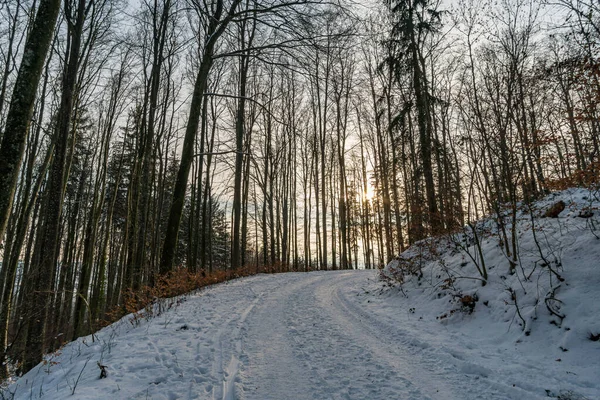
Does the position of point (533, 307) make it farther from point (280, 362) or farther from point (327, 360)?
point (280, 362)

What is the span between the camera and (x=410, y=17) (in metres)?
12.3

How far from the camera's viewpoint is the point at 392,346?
13.7 feet

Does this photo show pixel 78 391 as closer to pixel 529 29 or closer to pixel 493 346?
pixel 493 346

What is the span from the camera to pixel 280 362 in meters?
3.63

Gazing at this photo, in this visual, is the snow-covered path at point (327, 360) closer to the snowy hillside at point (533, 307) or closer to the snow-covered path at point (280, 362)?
the snow-covered path at point (280, 362)

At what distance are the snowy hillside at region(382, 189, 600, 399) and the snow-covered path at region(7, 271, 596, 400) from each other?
9 cm

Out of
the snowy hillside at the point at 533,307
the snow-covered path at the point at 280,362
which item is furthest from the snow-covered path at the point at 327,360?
the snowy hillside at the point at 533,307

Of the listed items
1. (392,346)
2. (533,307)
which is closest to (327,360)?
(392,346)

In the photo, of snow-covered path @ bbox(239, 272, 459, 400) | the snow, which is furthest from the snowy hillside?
snow-covered path @ bbox(239, 272, 459, 400)

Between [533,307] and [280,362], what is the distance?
3.74 meters

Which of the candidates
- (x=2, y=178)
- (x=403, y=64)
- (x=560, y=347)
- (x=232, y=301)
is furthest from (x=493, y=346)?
(x=403, y=64)

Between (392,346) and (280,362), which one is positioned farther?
(392,346)

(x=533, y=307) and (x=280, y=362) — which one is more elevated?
(x=533, y=307)

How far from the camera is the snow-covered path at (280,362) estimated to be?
2906 mm
